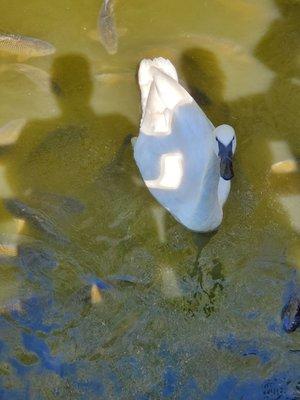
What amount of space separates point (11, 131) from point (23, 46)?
0.80m

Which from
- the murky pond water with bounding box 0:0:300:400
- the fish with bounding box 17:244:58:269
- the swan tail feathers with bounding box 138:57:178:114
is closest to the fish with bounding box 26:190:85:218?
the murky pond water with bounding box 0:0:300:400

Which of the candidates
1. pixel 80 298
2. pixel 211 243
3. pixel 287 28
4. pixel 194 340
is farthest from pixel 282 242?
pixel 287 28

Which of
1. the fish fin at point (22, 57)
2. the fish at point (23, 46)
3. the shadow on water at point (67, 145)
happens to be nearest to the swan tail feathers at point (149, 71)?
the shadow on water at point (67, 145)

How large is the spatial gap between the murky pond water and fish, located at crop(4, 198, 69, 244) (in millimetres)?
11

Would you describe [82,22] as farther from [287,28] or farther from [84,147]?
[287,28]

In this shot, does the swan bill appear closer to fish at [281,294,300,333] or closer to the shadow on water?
fish at [281,294,300,333]

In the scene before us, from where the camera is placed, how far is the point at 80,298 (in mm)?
5398

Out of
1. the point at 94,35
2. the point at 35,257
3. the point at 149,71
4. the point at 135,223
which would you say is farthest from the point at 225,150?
the point at 94,35

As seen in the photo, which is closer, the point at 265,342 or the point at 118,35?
the point at 265,342

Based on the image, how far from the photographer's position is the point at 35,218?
5762mm

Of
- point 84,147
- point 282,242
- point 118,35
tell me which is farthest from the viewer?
point 118,35

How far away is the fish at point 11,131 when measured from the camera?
20.2 feet

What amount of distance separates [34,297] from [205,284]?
1.20 metres

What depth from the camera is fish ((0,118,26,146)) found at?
616 centimetres
